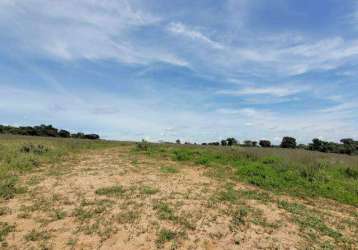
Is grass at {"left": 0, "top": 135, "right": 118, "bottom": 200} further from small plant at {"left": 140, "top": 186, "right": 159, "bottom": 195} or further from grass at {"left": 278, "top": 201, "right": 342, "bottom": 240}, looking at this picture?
grass at {"left": 278, "top": 201, "right": 342, "bottom": 240}

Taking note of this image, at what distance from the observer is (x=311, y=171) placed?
453 inches

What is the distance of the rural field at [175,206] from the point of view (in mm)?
5371

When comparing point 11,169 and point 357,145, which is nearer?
point 11,169

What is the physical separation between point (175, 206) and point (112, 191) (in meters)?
2.12

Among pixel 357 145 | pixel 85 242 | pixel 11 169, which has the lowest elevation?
pixel 85 242

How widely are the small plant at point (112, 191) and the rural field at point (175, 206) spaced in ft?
0.09

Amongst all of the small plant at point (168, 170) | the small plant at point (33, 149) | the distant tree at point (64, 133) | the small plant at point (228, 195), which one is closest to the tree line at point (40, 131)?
the distant tree at point (64, 133)

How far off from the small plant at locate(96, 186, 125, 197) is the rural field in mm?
27

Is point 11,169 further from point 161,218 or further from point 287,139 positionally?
point 287,139

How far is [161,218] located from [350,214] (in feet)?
16.2

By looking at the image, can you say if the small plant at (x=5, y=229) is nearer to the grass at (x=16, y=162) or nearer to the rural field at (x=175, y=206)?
the rural field at (x=175, y=206)

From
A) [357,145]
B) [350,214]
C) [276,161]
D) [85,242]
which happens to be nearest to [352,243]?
[350,214]

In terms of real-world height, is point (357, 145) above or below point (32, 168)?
above

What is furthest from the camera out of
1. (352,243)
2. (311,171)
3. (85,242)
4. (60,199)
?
(311,171)
